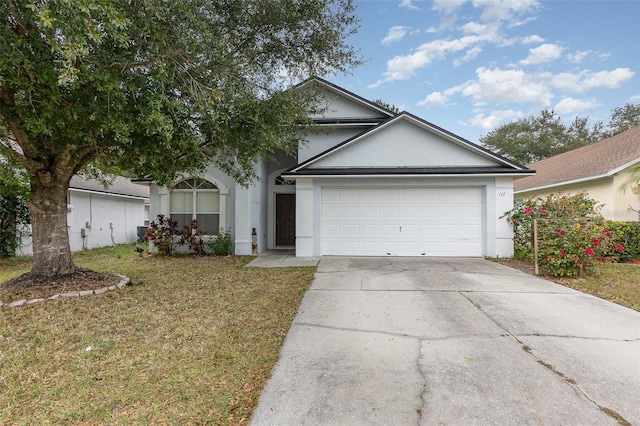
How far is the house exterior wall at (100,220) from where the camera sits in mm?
12711

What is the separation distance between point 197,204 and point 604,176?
15024mm

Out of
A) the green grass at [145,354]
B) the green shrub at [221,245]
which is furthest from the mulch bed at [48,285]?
the green shrub at [221,245]

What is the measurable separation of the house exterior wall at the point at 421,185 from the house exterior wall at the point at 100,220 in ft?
32.1

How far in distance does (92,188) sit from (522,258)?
55.5ft

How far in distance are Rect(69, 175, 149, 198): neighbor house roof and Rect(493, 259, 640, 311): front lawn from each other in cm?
1367

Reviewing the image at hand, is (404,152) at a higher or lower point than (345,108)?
lower

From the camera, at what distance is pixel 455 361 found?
10.5ft

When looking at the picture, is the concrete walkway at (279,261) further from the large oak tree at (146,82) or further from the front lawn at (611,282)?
the front lawn at (611,282)

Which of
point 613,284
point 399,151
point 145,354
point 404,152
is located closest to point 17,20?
point 145,354

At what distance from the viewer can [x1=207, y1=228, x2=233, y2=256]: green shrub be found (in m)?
10.8

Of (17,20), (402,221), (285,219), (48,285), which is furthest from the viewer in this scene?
(285,219)

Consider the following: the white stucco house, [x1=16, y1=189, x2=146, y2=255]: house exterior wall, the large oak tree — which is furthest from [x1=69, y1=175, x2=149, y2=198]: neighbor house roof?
the white stucco house

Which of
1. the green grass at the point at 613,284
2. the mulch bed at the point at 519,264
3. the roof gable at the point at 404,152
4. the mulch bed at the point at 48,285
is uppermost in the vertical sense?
the roof gable at the point at 404,152

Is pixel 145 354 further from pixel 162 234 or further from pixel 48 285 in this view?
pixel 162 234
